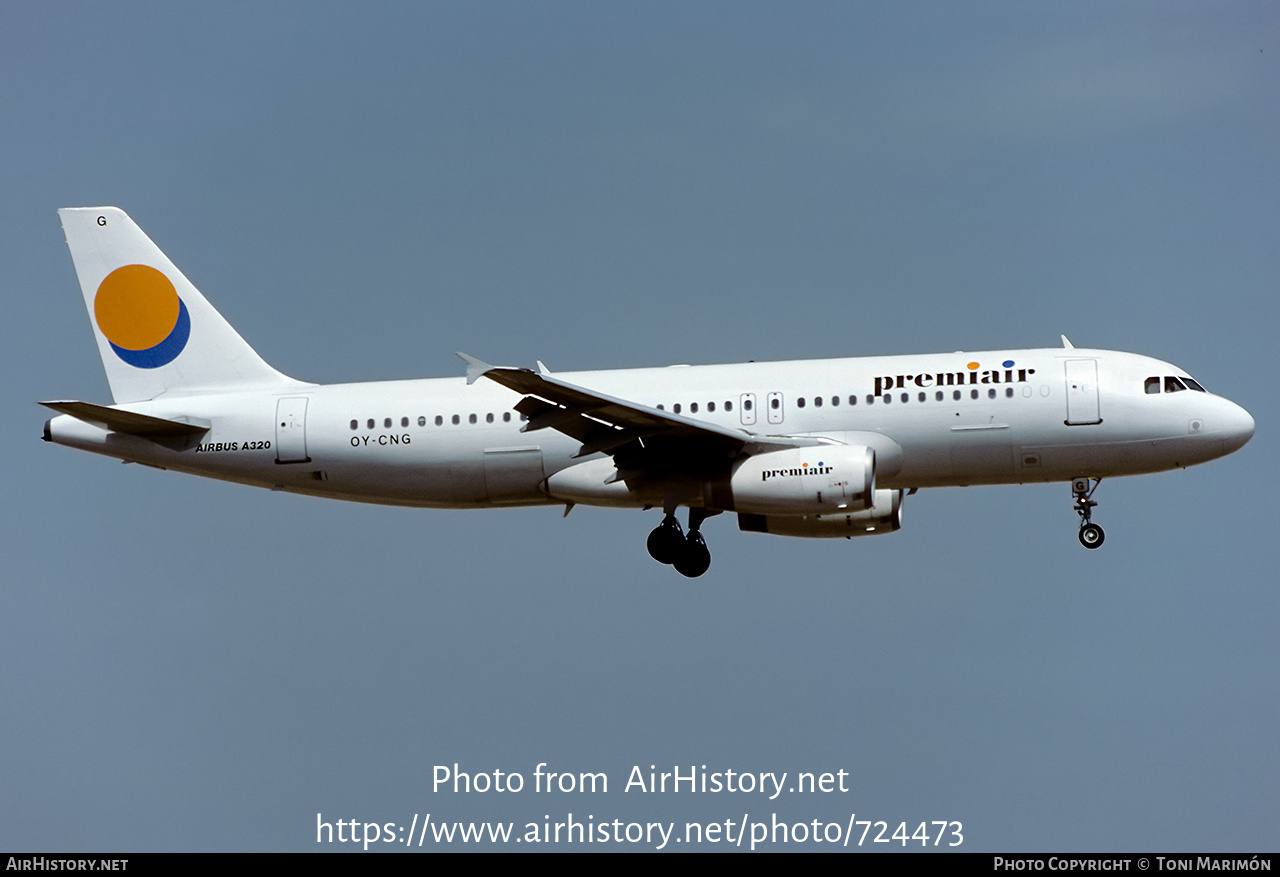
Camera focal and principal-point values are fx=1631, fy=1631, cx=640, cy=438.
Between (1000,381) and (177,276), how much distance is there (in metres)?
20.0

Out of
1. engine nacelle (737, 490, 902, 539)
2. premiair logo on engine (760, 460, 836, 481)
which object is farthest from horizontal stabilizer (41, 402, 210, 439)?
premiair logo on engine (760, 460, 836, 481)

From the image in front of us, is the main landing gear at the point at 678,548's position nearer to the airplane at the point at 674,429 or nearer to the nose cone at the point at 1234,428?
the airplane at the point at 674,429

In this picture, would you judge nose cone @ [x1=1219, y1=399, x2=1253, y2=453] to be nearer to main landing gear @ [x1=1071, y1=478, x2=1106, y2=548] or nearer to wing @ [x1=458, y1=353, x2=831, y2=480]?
main landing gear @ [x1=1071, y1=478, x2=1106, y2=548]

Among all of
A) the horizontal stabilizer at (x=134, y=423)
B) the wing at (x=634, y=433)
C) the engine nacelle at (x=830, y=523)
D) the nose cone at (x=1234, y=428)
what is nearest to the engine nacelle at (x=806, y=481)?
the wing at (x=634, y=433)

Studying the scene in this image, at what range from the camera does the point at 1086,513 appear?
115ft

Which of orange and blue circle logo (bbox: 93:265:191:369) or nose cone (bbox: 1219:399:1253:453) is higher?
orange and blue circle logo (bbox: 93:265:191:369)

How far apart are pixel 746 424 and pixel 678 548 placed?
10.7 feet

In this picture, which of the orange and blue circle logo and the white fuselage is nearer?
the white fuselage

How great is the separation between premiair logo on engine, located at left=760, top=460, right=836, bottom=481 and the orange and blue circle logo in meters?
14.8

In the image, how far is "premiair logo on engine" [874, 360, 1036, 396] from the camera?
3412 centimetres

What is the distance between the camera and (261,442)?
36.8 m

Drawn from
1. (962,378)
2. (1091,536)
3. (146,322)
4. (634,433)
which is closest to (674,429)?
(634,433)

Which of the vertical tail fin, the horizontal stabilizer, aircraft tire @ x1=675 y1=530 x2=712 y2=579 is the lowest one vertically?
aircraft tire @ x1=675 y1=530 x2=712 y2=579

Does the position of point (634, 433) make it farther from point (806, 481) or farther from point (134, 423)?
point (134, 423)
